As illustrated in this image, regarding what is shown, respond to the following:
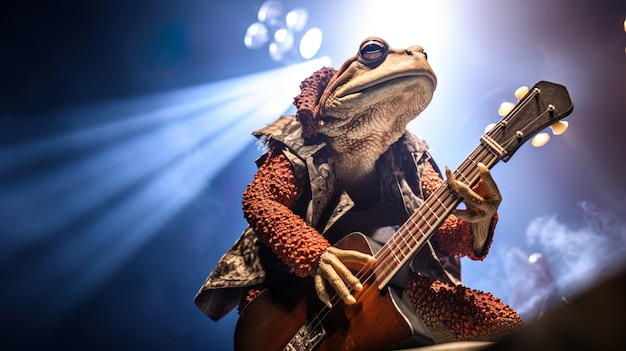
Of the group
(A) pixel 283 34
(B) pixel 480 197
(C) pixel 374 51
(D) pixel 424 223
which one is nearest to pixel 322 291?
(D) pixel 424 223

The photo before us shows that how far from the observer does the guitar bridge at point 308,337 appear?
0.83 meters

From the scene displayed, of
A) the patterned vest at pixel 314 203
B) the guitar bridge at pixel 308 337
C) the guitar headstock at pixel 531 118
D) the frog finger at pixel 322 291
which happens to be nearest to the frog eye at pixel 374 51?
the patterned vest at pixel 314 203

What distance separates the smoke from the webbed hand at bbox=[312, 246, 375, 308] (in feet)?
3.19

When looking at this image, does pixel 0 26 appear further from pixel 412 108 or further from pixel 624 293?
pixel 624 293

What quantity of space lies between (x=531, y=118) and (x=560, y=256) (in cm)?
129

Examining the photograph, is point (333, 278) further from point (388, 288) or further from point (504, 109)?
point (504, 109)

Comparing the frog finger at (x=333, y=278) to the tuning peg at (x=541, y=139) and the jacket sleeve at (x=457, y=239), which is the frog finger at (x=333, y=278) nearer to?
the jacket sleeve at (x=457, y=239)

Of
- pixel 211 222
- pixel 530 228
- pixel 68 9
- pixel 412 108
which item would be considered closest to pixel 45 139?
pixel 68 9

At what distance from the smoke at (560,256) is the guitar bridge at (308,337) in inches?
38.5

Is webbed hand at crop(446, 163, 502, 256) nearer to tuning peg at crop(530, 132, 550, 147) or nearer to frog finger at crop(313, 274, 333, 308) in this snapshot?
frog finger at crop(313, 274, 333, 308)

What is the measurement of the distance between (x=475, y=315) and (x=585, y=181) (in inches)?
44.9

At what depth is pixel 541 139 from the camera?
1.62m

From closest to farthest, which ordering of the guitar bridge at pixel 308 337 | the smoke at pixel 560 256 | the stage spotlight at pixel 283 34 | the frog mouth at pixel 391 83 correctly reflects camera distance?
the guitar bridge at pixel 308 337 → the frog mouth at pixel 391 83 → the smoke at pixel 560 256 → the stage spotlight at pixel 283 34

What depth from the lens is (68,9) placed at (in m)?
1.63
